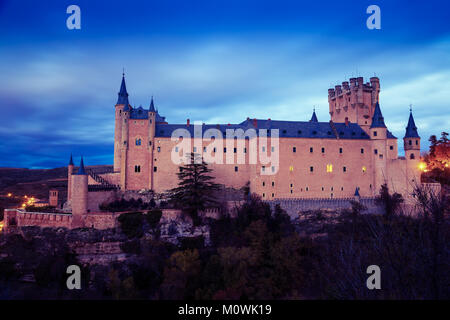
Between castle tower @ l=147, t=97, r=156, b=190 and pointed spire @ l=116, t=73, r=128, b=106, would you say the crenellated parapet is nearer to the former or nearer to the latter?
castle tower @ l=147, t=97, r=156, b=190

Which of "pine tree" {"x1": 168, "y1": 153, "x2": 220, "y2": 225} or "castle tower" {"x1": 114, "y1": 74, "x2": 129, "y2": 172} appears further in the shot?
"castle tower" {"x1": 114, "y1": 74, "x2": 129, "y2": 172}

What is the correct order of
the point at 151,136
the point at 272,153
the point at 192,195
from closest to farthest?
1. the point at 192,195
2. the point at 151,136
3. the point at 272,153

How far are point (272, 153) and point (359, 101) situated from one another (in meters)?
15.6

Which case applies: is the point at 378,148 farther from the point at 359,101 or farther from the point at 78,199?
the point at 78,199

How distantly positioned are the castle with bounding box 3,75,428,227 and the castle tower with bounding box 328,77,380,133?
2.43 metres

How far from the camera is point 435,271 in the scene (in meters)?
8.73

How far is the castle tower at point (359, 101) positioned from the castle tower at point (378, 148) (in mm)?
2559

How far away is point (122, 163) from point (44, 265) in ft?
43.2

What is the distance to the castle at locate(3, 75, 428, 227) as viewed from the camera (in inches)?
1439

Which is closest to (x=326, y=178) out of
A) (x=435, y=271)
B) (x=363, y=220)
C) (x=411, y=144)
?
(x=363, y=220)

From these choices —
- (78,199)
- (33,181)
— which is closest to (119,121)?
(78,199)

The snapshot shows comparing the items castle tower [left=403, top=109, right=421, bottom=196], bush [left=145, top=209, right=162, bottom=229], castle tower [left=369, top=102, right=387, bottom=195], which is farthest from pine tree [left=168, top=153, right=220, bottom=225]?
castle tower [left=403, top=109, right=421, bottom=196]

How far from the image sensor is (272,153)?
122 feet
